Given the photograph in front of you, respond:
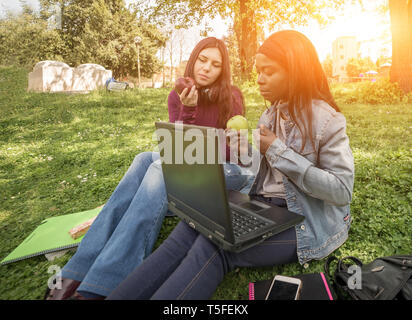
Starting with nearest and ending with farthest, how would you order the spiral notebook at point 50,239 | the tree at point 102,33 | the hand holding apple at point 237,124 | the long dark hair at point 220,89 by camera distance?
the hand holding apple at point 237,124
the spiral notebook at point 50,239
the long dark hair at point 220,89
the tree at point 102,33

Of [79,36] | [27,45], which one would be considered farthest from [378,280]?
[27,45]

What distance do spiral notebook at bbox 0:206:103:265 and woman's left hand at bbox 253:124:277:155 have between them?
1919 millimetres

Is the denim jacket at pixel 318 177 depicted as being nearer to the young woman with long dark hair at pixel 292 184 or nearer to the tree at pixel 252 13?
the young woman with long dark hair at pixel 292 184

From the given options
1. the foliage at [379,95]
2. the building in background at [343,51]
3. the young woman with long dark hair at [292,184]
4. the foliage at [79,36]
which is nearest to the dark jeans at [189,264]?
the young woman with long dark hair at [292,184]

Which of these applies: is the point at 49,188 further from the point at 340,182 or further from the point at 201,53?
the point at 340,182

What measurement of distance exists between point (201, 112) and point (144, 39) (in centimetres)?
3152

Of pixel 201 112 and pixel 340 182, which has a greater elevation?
pixel 201 112

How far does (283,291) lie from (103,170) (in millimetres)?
3960

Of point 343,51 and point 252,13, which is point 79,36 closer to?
point 252,13

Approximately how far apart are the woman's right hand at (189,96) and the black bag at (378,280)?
6.12 feet

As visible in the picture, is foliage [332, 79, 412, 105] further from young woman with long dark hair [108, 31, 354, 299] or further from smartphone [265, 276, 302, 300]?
smartphone [265, 276, 302, 300]

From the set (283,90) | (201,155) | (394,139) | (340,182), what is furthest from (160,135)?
(394,139)

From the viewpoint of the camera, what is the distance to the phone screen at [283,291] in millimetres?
1611

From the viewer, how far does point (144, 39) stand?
30906mm
